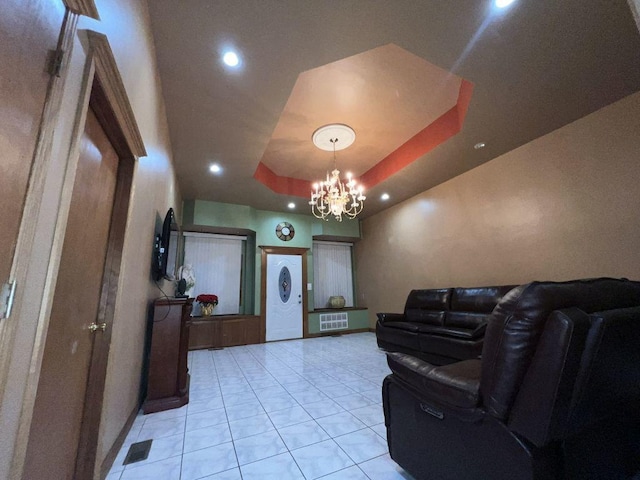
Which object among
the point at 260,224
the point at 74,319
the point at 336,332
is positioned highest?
the point at 260,224

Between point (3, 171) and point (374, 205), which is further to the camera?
point (374, 205)

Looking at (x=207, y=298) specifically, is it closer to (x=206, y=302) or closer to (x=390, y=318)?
(x=206, y=302)

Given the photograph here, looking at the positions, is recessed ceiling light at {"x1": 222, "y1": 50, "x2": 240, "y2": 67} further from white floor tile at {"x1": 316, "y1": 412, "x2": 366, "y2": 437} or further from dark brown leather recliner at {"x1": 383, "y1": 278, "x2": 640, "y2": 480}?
white floor tile at {"x1": 316, "y1": 412, "x2": 366, "y2": 437}

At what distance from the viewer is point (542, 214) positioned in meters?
3.21

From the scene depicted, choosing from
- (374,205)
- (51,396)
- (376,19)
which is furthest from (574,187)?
(51,396)

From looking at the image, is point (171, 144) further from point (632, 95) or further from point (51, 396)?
point (632, 95)

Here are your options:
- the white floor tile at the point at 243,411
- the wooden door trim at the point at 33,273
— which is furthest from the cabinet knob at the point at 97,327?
the white floor tile at the point at 243,411

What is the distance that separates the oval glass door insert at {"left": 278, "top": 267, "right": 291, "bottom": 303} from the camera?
19.0 feet

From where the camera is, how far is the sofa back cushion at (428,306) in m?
4.01

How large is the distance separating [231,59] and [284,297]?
4.69 metres

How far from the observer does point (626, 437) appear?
1202 millimetres

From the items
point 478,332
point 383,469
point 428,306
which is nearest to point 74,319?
point 383,469

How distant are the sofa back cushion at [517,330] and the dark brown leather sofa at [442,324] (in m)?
2.22

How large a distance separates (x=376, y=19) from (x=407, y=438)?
277cm
